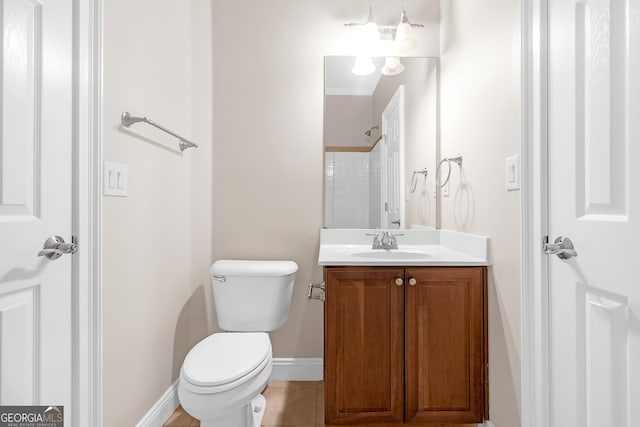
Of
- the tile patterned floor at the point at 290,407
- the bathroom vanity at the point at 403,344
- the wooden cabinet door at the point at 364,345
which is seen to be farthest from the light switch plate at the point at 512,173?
the tile patterned floor at the point at 290,407

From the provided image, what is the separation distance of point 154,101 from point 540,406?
1.96 metres

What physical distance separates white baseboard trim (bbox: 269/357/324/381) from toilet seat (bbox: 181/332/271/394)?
1.99 feet

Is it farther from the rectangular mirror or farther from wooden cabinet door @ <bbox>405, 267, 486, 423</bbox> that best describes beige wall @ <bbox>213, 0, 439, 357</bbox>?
wooden cabinet door @ <bbox>405, 267, 486, 423</bbox>

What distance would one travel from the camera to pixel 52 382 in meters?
1.00

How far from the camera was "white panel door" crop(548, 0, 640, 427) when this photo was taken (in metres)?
0.83

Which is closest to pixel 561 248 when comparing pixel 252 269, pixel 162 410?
pixel 252 269

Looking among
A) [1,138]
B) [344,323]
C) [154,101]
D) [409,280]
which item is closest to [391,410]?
[344,323]

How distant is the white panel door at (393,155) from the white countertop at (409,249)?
19 cm

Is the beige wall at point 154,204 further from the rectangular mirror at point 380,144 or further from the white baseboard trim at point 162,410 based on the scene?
the rectangular mirror at point 380,144

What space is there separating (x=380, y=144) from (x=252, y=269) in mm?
1050

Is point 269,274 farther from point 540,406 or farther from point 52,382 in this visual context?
point 540,406

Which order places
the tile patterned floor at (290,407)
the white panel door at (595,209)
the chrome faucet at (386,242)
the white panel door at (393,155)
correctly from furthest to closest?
the white panel door at (393,155) → the chrome faucet at (386,242) → the tile patterned floor at (290,407) → the white panel door at (595,209)

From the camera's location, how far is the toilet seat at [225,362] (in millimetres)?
1215

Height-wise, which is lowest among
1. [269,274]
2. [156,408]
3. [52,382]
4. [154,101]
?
[156,408]
